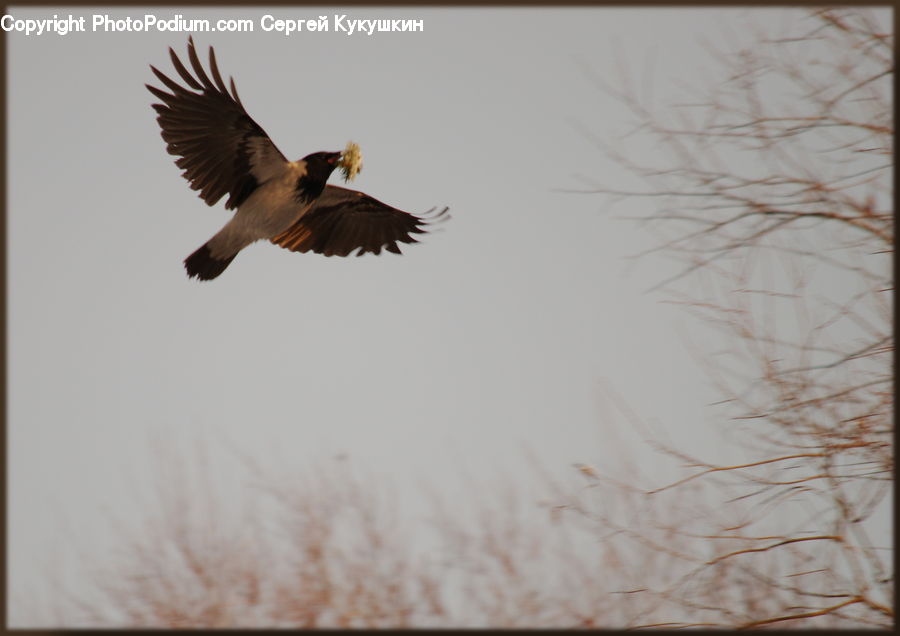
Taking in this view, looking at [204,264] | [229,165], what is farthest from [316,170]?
[204,264]

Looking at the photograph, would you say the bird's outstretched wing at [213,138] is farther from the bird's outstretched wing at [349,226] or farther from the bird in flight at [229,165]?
the bird's outstretched wing at [349,226]

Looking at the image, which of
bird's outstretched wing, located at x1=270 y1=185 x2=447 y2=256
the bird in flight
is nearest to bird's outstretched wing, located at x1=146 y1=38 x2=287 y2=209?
the bird in flight

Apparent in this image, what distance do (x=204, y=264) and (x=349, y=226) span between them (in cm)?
141

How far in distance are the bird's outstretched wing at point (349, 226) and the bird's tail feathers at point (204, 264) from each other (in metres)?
0.89

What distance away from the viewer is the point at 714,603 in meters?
3.98

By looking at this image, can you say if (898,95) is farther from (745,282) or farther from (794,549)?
(794,549)

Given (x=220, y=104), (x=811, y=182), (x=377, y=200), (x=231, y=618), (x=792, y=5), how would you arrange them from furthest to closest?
(x=377, y=200) → (x=231, y=618) → (x=220, y=104) → (x=792, y=5) → (x=811, y=182)

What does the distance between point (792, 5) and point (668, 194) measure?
120cm

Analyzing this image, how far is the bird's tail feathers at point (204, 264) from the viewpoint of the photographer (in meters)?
6.39

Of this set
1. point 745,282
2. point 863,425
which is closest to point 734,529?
point 863,425

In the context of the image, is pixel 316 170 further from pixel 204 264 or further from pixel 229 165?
pixel 204 264

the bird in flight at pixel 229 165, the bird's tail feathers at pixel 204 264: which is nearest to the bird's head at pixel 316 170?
the bird in flight at pixel 229 165

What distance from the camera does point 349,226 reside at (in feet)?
24.3

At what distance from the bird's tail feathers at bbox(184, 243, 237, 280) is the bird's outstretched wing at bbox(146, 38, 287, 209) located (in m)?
0.37
